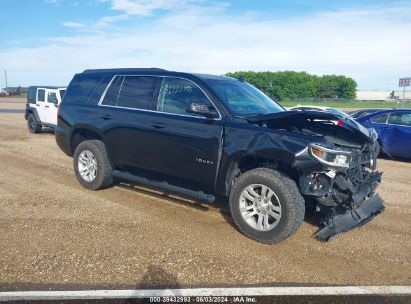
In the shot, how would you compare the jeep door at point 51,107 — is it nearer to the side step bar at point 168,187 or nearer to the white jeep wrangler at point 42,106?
the white jeep wrangler at point 42,106

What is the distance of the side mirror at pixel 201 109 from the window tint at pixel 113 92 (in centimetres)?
180

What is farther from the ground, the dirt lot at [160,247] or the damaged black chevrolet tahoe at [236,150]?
the damaged black chevrolet tahoe at [236,150]

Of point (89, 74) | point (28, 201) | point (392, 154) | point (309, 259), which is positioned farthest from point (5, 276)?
point (392, 154)

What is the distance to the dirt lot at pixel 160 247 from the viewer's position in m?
3.78

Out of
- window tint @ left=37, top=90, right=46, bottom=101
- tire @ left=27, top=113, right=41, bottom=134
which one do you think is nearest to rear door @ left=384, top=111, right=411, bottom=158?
window tint @ left=37, top=90, right=46, bottom=101

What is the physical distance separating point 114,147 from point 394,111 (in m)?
8.17

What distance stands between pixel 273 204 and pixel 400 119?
7671 mm

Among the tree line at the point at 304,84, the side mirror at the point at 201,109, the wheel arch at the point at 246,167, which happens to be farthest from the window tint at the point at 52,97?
the tree line at the point at 304,84

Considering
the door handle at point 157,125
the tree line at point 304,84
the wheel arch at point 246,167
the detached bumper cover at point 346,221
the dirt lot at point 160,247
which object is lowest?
the dirt lot at point 160,247

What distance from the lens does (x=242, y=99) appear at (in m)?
5.53

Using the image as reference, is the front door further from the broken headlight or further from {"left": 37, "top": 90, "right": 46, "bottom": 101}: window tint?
the broken headlight

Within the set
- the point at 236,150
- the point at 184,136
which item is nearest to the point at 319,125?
the point at 236,150

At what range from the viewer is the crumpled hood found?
178 inches

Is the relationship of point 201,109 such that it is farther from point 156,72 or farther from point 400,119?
point 400,119
